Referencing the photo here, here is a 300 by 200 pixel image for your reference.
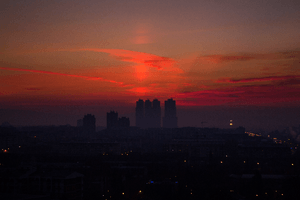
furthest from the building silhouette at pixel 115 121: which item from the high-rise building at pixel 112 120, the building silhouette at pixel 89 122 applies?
the building silhouette at pixel 89 122

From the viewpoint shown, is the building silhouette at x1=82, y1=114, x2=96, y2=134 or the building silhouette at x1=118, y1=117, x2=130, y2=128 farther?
the building silhouette at x1=118, y1=117, x2=130, y2=128

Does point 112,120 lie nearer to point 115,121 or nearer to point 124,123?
point 115,121

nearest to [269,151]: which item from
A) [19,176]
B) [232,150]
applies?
[232,150]

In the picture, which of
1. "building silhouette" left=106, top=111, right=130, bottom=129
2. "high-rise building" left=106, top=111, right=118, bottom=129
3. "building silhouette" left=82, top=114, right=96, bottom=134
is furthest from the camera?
"high-rise building" left=106, top=111, right=118, bottom=129

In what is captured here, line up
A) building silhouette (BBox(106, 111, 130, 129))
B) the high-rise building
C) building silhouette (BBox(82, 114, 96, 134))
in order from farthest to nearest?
the high-rise building
building silhouette (BBox(106, 111, 130, 129))
building silhouette (BBox(82, 114, 96, 134))

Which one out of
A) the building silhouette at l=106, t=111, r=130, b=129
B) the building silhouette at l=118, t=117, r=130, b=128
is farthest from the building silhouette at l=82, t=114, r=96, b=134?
the building silhouette at l=118, t=117, r=130, b=128

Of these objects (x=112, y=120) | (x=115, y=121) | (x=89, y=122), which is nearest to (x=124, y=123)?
(x=115, y=121)

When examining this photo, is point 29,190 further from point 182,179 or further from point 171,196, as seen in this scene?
point 182,179

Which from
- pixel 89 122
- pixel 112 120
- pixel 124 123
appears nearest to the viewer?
pixel 89 122

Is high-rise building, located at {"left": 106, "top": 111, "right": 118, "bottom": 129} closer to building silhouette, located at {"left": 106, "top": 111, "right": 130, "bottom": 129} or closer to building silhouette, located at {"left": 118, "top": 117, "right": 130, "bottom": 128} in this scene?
building silhouette, located at {"left": 106, "top": 111, "right": 130, "bottom": 129}

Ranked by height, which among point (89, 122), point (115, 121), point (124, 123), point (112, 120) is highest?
point (112, 120)

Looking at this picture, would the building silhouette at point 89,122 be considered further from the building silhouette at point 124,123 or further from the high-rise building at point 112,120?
the building silhouette at point 124,123
